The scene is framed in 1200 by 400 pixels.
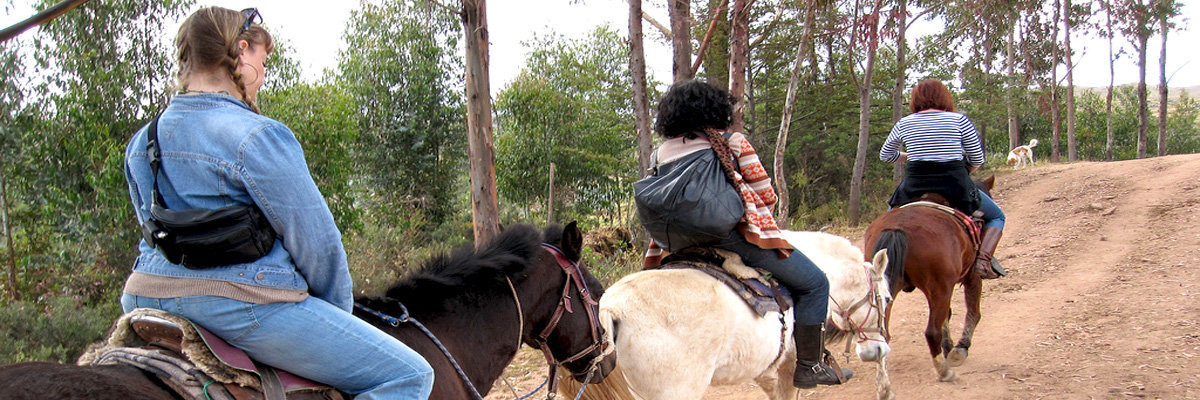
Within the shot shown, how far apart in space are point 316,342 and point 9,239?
762 centimetres

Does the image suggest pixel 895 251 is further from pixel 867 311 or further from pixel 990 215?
pixel 990 215

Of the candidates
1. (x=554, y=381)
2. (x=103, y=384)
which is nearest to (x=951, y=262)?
(x=554, y=381)

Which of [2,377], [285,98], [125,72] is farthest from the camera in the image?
[285,98]

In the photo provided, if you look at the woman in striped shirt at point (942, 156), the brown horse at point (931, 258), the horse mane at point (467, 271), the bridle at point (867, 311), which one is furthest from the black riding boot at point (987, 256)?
the horse mane at point (467, 271)

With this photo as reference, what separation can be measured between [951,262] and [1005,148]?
36.1 m

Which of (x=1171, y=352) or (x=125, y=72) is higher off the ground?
(x=125, y=72)

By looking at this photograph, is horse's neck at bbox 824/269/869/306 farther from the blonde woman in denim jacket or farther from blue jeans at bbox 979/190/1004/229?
the blonde woman in denim jacket

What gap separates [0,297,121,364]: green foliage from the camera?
5164mm

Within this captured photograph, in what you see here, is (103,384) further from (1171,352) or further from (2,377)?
(1171,352)

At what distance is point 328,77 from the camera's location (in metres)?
15.1

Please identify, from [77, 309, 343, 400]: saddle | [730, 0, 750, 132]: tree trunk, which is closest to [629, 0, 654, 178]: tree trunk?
[730, 0, 750, 132]: tree trunk

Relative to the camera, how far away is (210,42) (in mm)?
1756

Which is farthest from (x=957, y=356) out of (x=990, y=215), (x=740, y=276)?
(x=740, y=276)

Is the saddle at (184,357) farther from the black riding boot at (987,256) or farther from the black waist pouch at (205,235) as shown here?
the black riding boot at (987,256)
